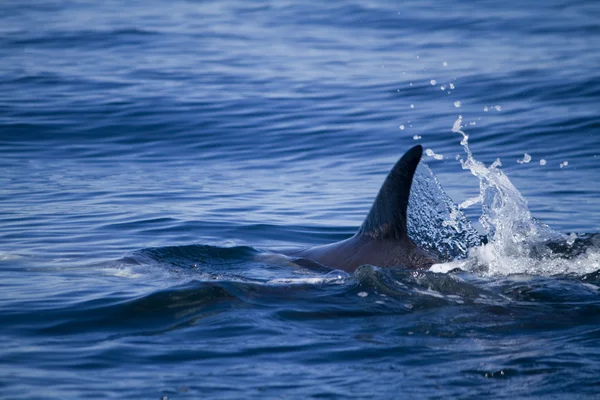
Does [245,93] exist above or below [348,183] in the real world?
above

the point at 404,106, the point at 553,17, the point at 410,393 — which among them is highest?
the point at 553,17

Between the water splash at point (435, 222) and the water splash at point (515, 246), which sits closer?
the water splash at point (515, 246)

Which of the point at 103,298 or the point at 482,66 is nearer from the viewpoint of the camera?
the point at 103,298

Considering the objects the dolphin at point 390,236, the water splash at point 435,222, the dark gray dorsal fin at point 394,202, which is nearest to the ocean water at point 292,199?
the water splash at point 435,222

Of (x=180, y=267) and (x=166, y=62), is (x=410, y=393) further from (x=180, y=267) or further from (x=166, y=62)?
(x=166, y=62)

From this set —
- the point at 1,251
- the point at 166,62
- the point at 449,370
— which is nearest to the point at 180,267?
the point at 1,251

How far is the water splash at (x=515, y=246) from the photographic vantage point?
683 cm

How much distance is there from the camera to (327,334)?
559 cm

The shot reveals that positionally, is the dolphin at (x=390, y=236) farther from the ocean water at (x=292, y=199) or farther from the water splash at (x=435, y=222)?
the water splash at (x=435, y=222)

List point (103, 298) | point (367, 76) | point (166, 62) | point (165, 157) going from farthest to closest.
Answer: point (166, 62), point (367, 76), point (165, 157), point (103, 298)

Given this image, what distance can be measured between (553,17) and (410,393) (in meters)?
19.7

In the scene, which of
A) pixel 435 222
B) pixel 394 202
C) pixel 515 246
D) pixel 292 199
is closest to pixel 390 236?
pixel 394 202

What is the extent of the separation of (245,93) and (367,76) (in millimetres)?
2681

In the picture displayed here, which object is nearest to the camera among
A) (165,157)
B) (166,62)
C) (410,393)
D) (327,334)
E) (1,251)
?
(410,393)
